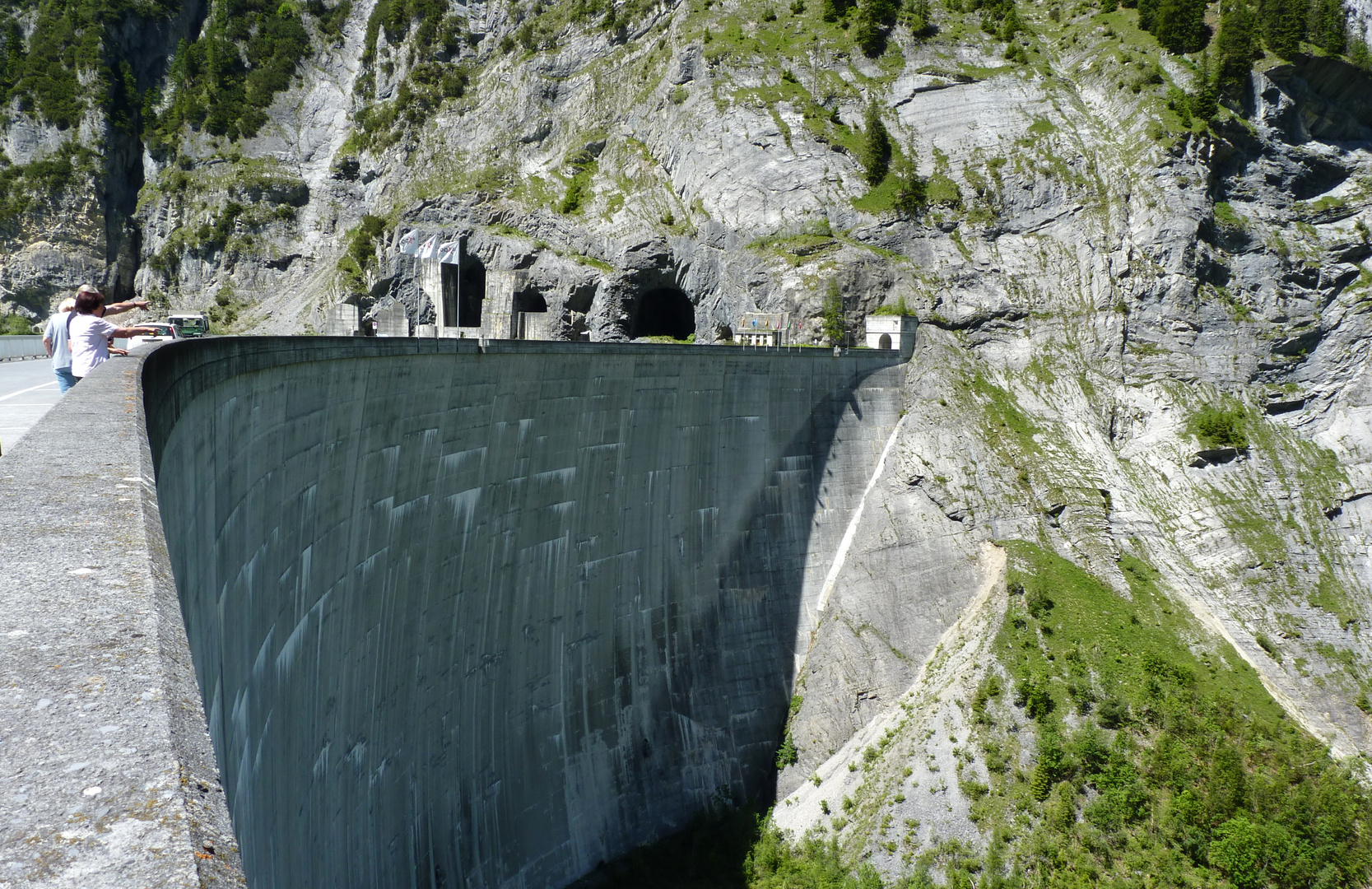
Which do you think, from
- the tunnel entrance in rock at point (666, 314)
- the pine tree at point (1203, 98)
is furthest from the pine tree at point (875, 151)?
the pine tree at point (1203, 98)

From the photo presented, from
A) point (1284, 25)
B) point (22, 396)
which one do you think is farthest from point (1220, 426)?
point (22, 396)

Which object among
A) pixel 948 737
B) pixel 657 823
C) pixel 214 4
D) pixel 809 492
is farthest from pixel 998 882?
pixel 214 4

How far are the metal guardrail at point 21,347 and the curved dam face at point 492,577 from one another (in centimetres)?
1688

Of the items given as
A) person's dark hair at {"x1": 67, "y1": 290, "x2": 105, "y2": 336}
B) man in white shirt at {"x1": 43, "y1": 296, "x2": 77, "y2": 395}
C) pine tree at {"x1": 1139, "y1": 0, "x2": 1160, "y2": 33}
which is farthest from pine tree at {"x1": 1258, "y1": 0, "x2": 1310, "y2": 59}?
man in white shirt at {"x1": 43, "y1": 296, "x2": 77, "y2": 395}

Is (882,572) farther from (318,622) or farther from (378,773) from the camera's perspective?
(318,622)

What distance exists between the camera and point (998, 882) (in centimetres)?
2425

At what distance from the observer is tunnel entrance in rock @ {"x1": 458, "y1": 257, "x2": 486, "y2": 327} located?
53.3 meters

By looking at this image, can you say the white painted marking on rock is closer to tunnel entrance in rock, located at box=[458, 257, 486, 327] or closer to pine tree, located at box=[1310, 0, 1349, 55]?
tunnel entrance in rock, located at box=[458, 257, 486, 327]

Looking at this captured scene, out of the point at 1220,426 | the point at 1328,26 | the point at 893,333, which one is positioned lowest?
the point at 1220,426

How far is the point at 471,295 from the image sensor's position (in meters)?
54.8

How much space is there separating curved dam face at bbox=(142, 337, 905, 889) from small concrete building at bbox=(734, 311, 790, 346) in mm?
5174

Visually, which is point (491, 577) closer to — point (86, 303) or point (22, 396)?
point (22, 396)

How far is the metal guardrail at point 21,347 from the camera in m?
26.8

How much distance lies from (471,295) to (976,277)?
3058cm
